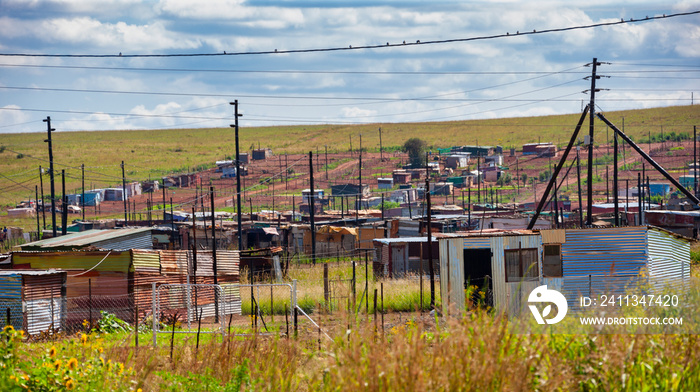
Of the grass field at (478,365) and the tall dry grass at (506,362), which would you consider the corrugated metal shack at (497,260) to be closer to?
the grass field at (478,365)

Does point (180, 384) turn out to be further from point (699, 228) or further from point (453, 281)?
point (699, 228)

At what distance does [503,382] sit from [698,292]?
4.97 meters

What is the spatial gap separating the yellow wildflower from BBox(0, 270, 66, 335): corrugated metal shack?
13.4 metres

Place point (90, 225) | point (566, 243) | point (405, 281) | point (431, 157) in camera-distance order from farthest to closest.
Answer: point (431, 157)
point (90, 225)
point (405, 281)
point (566, 243)

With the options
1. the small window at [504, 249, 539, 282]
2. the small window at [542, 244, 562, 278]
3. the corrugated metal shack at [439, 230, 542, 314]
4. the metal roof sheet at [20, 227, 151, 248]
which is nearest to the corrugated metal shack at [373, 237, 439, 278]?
the corrugated metal shack at [439, 230, 542, 314]

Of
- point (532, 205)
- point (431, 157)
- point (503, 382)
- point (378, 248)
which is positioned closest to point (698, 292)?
point (503, 382)

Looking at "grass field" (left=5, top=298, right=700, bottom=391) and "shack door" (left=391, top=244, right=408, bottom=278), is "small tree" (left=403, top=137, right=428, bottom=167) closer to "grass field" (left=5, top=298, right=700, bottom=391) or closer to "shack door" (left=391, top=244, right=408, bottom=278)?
"shack door" (left=391, top=244, right=408, bottom=278)

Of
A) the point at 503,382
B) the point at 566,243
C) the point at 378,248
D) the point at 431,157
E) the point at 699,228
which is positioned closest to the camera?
the point at 503,382

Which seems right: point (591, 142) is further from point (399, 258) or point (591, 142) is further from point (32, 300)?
point (32, 300)

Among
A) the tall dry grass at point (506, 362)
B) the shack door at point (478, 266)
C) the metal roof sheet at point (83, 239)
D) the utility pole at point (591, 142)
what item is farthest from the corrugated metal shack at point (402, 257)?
the tall dry grass at point (506, 362)

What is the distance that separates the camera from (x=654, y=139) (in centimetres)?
11831

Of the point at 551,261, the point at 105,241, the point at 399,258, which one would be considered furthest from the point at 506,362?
the point at 399,258

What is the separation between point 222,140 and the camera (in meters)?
162

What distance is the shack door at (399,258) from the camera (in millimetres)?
32000
